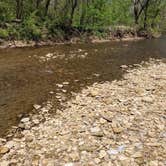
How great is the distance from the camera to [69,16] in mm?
27812

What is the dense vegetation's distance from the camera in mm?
21750

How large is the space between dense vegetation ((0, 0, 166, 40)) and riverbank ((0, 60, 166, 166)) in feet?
44.1

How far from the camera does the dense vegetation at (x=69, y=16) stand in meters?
21.8

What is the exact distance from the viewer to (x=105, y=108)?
8.18 meters

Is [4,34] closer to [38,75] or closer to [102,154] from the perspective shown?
[38,75]

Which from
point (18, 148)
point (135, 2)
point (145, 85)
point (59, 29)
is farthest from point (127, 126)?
point (135, 2)

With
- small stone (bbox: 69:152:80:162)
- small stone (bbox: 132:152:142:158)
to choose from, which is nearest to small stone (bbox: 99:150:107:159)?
small stone (bbox: 69:152:80:162)

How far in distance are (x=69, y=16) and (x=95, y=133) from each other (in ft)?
75.4

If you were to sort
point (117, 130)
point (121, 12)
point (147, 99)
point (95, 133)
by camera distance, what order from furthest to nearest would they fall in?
point (121, 12), point (147, 99), point (117, 130), point (95, 133)

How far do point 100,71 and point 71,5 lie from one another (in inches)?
695

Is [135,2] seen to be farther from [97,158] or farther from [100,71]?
[97,158]

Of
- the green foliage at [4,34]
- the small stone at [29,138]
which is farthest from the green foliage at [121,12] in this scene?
the small stone at [29,138]

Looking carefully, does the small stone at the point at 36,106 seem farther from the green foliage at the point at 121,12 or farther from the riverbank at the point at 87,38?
the green foliage at the point at 121,12

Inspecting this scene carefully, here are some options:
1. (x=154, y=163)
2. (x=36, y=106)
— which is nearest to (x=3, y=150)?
(x=36, y=106)
